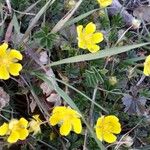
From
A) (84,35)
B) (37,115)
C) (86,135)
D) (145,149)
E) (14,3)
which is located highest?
(14,3)

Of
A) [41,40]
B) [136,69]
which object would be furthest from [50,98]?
[136,69]

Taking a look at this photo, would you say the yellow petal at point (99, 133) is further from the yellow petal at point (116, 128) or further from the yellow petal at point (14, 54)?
the yellow petal at point (14, 54)

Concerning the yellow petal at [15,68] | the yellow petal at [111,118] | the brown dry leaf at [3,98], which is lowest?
the yellow petal at [111,118]

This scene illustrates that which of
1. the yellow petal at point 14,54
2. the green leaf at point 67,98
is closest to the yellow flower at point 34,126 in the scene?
the green leaf at point 67,98

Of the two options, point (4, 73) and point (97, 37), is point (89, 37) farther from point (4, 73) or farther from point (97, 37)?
point (4, 73)

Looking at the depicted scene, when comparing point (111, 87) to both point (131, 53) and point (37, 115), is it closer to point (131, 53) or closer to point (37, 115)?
point (131, 53)

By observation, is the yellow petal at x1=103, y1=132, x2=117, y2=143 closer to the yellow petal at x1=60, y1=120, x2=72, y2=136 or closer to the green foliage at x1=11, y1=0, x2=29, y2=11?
the yellow petal at x1=60, y1=120, x2=72, y2=136
